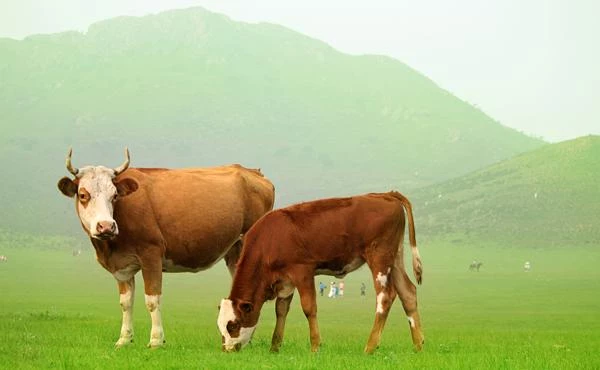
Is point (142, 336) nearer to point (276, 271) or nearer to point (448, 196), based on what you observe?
point (276, 271)

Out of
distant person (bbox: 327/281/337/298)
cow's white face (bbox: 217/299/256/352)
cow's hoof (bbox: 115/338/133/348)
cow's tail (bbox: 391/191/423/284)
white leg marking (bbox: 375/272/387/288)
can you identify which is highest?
cow's tail (bbox: 391/191/423/284)

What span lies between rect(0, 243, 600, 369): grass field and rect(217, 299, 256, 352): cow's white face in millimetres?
234

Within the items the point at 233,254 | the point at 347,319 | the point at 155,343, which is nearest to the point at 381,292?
the point at 155,343

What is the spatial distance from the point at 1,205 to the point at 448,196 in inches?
3421

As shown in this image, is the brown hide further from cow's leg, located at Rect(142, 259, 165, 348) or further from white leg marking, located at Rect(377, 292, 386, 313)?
white leg marking, located at Rect(377, 292, 386, 313)

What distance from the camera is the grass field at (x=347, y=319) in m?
15.9

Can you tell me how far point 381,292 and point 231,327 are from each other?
2.67 meters

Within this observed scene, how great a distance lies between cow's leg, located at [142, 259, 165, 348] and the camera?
18.0 meters

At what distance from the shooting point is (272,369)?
1424 centimetres

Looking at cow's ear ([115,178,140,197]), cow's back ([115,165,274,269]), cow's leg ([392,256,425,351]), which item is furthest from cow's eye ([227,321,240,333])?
cow's ear ([115,178,140,197])

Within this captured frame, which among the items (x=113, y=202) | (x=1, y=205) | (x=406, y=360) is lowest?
(x=1, y=205)

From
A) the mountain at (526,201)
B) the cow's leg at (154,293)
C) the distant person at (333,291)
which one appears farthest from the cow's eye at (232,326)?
the mountain at (526,201)

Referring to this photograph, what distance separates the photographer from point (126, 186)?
59.3ft

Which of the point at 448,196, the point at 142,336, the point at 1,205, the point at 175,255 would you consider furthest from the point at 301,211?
the point at 1,205
